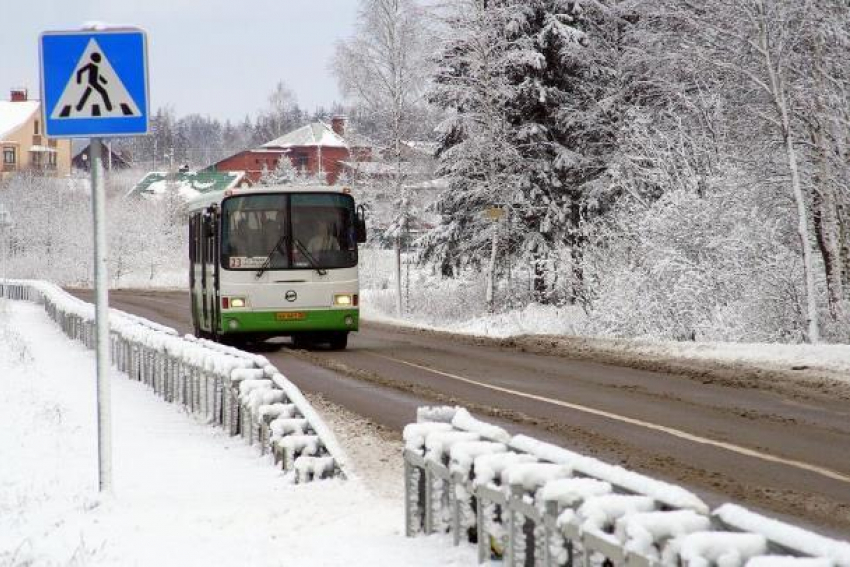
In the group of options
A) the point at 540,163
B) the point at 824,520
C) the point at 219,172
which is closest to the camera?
the point at 824,520

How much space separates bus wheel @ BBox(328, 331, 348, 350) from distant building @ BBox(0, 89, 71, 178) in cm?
9853

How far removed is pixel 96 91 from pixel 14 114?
121 metres

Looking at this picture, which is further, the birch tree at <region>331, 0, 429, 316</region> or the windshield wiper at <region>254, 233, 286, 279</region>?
the birch tree at <region>331, 0, 429, 316</region>

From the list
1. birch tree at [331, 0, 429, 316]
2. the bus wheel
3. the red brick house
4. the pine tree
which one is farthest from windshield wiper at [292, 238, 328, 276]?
the red brick house

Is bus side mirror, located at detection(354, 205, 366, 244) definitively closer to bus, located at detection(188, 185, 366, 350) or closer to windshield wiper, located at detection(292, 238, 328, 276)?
bus, located at detection(188, 185, 366, 350)

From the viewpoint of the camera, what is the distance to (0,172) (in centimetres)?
11819

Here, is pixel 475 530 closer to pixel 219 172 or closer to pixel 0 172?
pixel 0 172

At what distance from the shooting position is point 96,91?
28.0 feet

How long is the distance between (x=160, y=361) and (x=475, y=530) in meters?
9.70

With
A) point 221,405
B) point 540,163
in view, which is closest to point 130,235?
point 540,163

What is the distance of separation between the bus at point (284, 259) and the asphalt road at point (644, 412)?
0.88 meters

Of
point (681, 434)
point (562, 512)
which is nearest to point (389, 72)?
point (681, 434)

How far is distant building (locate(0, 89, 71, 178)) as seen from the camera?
393 ft

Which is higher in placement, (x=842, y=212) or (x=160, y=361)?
(x=842, y=212)
